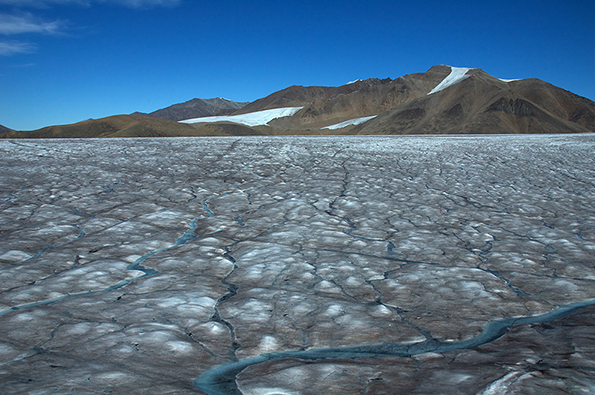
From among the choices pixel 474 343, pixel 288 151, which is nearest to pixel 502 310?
pixel 474 343

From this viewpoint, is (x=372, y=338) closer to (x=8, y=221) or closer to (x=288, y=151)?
(x=8, y=221)

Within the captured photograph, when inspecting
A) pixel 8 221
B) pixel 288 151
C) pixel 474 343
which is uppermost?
pixel 288 151

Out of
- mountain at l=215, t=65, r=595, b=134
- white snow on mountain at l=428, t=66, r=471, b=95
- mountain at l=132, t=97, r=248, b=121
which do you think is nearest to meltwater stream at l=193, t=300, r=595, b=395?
mountain at l=215, t=65, r=595, b=134

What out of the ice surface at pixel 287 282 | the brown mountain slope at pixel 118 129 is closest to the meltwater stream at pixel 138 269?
the ice surface at pixel 287 282

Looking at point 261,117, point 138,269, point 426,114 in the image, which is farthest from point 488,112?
point 138,269

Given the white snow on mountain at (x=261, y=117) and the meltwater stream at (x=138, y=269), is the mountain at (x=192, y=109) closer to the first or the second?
the white snow on mountain at (x=261, y=117)

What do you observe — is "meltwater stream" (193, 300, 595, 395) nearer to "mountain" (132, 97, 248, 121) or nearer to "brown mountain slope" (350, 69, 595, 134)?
"brown mountain slope" (350, 69, 595, 134)

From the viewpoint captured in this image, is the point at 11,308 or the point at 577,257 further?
the point at 577,257
